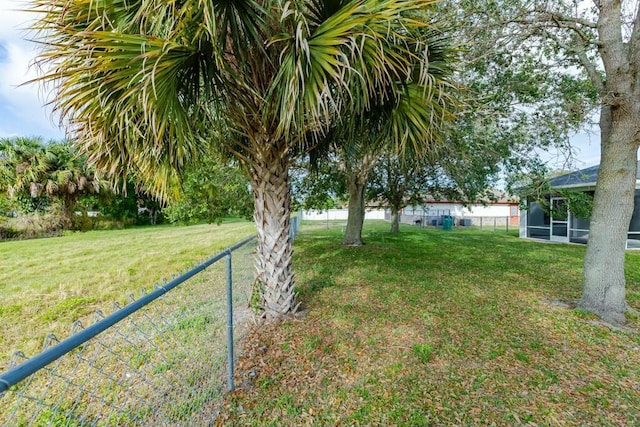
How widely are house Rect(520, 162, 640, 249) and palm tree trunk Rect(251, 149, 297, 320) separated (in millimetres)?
11226

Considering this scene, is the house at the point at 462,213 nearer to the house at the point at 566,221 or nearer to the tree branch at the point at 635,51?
the house at the point at 566,221

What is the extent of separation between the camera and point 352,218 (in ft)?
38.5

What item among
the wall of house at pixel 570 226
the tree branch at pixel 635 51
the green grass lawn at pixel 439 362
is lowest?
the green grass lawn at pixel 439 362

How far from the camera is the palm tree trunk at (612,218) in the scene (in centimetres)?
423

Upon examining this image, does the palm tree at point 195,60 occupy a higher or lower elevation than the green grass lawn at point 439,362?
higher

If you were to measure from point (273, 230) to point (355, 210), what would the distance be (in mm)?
7626

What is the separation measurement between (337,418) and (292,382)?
64 centimetres

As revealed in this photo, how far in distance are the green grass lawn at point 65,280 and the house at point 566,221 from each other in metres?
13.2

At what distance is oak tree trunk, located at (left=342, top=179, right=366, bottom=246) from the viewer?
11.2 meters

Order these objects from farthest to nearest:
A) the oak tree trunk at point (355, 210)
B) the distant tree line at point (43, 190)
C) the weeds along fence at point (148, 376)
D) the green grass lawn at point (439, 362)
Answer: the distant tree line at point (43, 190)
the oak tree trunk at point (355, 210)
the green grass lawn at point (439, 362)
the weeds along fence at point (148, 376)

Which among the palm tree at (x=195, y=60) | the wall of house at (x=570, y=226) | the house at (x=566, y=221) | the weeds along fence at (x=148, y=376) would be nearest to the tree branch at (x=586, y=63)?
the palm tree at (x=195, y=60)

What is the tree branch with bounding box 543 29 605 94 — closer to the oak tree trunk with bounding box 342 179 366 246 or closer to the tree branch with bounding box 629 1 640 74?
the tree branch with bounding box 629 1 640 74

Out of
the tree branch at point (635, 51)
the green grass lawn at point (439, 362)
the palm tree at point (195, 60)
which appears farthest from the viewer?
the tree branch at point (635, 51)

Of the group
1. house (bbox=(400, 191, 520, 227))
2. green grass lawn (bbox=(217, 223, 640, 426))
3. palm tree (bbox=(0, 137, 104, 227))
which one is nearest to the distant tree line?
palm tree (bbox=(0, 137, 104, 227))
